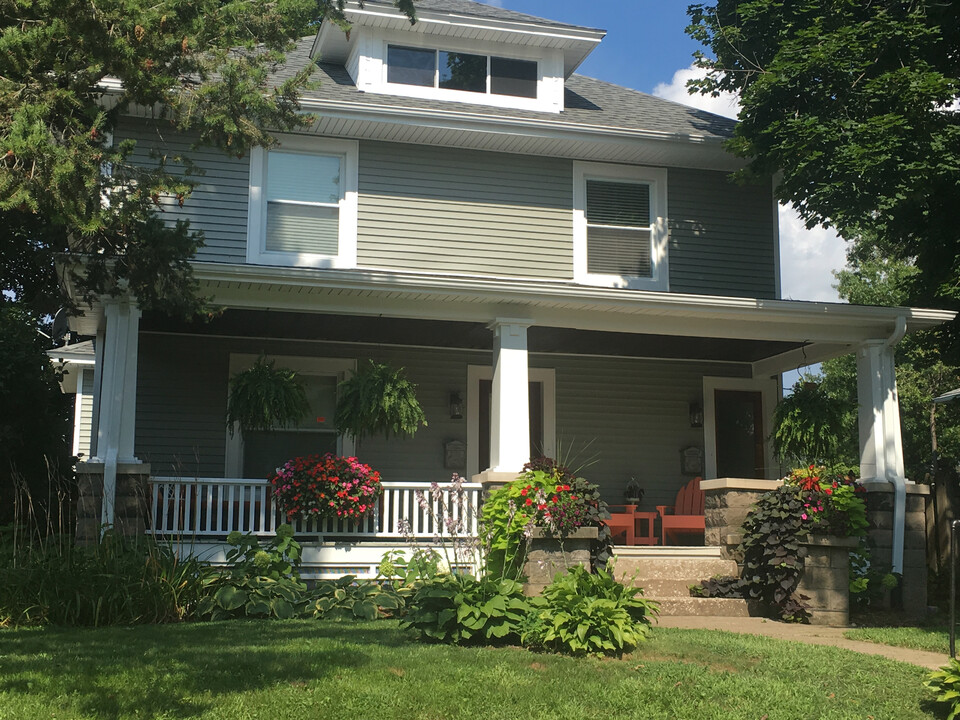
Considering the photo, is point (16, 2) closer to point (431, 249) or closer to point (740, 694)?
point (431, 249)

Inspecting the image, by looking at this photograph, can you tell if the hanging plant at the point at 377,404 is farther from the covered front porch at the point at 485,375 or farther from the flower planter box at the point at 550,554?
the flower planter box at the point at 550,554

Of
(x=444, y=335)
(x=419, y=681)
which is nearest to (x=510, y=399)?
(x=444, y=335)

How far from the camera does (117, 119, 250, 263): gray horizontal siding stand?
452 inches

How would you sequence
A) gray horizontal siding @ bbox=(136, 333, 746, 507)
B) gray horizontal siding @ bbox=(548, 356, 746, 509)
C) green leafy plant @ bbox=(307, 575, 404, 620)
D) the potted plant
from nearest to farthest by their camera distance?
green leafy plant @ bbox=(307, 575, 404, 620) → gray horizontal siding @ bbox=(136, 333, 746, 507) → the potted plant → gray horizontal siding @ bbox=(548, 356, 746, 509)

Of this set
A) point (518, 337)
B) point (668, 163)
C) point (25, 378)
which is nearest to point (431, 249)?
point (518, 337)

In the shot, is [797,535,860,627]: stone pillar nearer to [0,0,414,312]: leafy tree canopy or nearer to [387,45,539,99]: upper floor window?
[0,0,414,312]: leafy tree canopy

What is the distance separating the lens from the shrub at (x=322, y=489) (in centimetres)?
986

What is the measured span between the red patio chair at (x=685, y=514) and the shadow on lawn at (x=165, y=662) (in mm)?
5242

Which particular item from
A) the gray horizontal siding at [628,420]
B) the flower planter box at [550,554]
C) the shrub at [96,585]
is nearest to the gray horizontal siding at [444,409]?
the gray horizontal siding at [628,420]

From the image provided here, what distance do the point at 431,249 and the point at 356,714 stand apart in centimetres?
778

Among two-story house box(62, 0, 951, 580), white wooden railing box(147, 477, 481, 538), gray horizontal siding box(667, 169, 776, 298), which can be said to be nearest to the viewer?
white wooden railing box(147, 477, 481, 538)

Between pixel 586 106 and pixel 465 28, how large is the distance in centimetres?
203

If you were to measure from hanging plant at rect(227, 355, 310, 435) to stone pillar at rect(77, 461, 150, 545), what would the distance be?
120cm

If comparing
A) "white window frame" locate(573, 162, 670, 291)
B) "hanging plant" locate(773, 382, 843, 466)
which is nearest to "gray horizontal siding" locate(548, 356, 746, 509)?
"white window frame" locate(573, 162, 670, 291)
